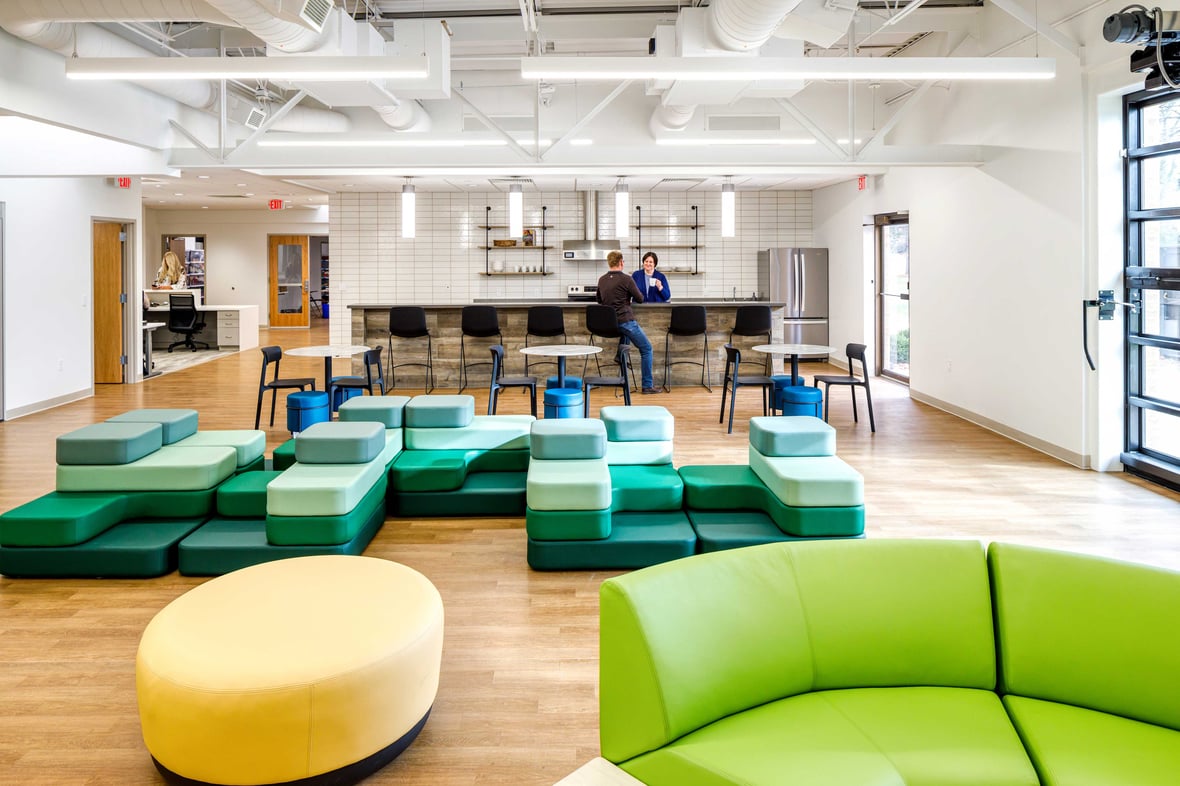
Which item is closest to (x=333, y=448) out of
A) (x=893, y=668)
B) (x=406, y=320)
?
(x=893, y=668)

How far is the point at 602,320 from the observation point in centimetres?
955

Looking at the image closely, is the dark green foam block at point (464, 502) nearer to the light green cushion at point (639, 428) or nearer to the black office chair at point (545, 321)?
the light green cushion at point (639, 428)

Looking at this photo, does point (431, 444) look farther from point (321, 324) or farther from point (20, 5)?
point (321, 324)

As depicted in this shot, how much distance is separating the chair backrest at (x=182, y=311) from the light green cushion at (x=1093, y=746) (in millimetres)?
15102

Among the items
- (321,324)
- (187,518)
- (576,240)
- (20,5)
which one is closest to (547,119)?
(576,240)

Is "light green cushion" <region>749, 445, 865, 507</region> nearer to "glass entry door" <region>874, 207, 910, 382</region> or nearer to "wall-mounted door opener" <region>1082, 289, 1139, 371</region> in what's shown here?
"wall-mounted door opener" <region>1082, 289, 1139, 371</region>

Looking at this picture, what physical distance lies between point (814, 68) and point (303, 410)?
4.56 meters

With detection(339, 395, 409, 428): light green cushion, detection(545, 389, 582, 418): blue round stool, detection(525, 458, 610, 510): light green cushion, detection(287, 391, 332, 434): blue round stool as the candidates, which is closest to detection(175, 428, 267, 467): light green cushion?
detection(339, 395, 409, 428): light green cushion

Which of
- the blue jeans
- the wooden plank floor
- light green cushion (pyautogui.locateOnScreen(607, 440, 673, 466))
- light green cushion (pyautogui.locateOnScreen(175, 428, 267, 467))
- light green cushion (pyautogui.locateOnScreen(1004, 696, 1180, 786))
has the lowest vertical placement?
the wooden plank floor

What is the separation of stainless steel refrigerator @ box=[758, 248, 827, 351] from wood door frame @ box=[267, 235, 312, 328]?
12.2 meters

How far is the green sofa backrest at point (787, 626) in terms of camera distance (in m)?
1.98

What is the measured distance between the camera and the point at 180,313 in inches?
584

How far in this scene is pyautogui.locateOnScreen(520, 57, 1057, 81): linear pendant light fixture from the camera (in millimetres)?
5691

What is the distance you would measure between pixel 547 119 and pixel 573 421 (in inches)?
259
